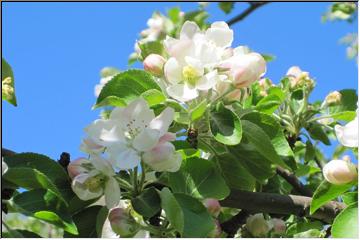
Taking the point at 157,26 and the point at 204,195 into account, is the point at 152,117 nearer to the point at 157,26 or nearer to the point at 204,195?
the point at 204,195

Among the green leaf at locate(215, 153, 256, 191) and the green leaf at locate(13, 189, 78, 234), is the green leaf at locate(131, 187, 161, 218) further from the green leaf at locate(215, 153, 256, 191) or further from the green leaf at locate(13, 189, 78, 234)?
the green leaf at locate(215, 153, 256, 191)

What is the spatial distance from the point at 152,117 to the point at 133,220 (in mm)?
235

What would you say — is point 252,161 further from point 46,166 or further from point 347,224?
point 46,166

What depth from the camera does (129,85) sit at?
1.75 metres

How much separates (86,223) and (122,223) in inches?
4.1

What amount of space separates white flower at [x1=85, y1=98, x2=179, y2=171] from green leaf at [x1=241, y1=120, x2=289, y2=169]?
0.62ft

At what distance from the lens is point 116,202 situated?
5.27 ft

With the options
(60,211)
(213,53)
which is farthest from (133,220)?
(213,53)

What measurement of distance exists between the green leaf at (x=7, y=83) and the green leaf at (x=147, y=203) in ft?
1.46

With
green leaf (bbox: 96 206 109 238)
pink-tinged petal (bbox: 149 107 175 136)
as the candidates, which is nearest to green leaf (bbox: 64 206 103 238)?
green leaf (bbox: 96 206 109 238)

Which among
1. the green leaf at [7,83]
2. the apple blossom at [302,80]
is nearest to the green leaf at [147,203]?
the green leaf at [7,83]

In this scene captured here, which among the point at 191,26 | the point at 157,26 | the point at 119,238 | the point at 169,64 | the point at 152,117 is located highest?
the point at 157,26

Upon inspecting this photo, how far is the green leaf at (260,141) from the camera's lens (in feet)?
5.47

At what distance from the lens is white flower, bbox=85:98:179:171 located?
1579 millimetres
